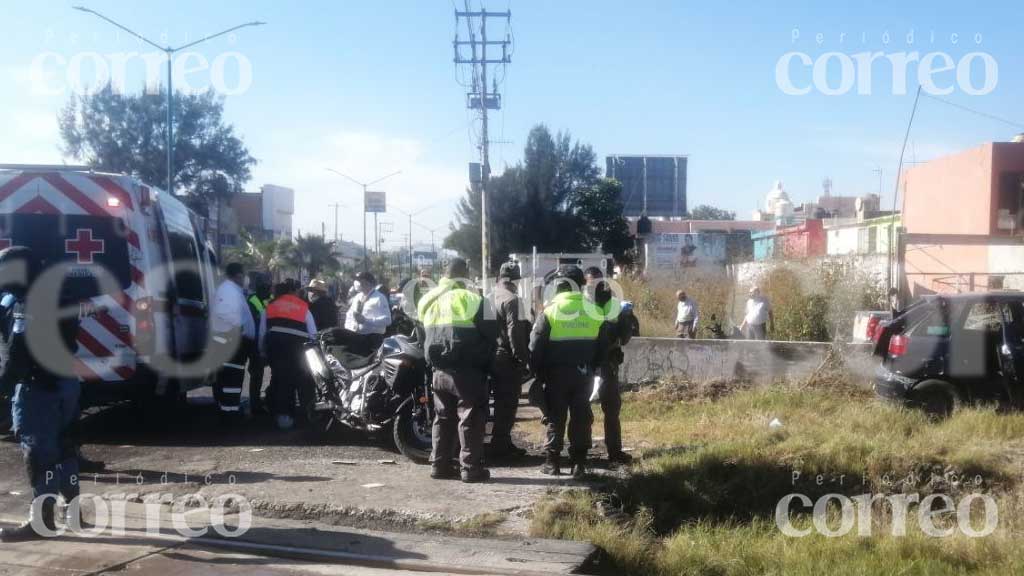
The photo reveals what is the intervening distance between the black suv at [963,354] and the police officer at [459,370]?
5.04 m

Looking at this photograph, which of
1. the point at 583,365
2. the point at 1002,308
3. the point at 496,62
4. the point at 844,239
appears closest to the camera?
the point at 583,365

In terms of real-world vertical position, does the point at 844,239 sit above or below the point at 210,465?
above

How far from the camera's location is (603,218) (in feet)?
155

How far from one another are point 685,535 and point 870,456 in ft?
8.26

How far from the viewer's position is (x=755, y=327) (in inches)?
627

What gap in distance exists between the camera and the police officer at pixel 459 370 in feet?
22.2

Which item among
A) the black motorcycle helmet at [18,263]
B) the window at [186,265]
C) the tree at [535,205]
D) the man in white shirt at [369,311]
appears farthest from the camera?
the tree at [535,205]

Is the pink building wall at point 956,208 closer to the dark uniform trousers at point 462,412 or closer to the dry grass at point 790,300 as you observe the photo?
the dry grass at point 790,300

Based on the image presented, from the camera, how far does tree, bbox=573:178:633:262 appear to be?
4706cm

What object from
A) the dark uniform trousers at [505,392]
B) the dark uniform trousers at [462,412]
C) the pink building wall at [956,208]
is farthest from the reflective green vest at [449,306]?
the pink building wall at [956,208]

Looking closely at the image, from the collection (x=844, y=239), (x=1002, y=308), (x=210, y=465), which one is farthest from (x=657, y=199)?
(x=210, y=465)

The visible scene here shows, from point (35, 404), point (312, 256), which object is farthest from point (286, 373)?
point (312, 256)

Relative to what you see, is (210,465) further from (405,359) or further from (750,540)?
(750,540)

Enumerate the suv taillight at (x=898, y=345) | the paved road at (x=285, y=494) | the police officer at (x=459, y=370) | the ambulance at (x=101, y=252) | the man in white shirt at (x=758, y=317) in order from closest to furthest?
1. the paved road at (x=285, y=494)
2. the police officer at (x=459, y=370)
3. the ambulance at (x=101, y=252)
4. the suv taillight at (x=898, y=345)
5. the man in white shirt at (x=758, y=317)
